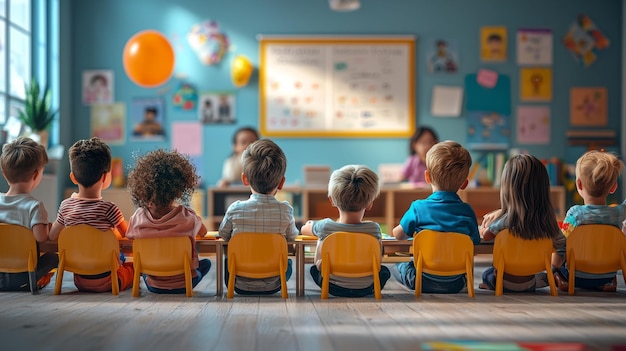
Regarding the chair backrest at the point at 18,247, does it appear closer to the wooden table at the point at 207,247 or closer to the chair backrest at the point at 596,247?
the wooden table at the point at 207,247

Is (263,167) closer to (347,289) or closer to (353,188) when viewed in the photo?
(353,188)

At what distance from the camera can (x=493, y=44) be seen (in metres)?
6.37

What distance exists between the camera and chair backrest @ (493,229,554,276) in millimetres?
3188

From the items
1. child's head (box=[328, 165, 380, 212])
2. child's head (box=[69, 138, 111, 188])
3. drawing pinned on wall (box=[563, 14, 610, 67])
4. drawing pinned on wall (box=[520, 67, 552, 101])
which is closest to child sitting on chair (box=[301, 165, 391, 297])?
child's head (box=[328, 165, 380, 212])

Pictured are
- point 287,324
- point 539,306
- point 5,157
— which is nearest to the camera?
point 287,324

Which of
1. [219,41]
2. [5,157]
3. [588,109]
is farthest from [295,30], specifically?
[5,157]

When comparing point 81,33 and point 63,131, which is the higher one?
point 81,33

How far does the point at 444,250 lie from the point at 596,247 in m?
0.72

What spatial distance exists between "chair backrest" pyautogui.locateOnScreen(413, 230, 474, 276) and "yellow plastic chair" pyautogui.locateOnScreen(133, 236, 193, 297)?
3.22 ft

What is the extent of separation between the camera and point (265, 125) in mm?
6332

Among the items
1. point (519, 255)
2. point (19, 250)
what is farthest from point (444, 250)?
point (19, 250)

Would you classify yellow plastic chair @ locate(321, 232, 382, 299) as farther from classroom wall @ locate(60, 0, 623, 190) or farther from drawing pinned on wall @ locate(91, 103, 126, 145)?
drawing pinned on wall @ locate(91, 103, 126, 145)

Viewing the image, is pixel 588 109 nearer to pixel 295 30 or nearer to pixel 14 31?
pixel 295 30

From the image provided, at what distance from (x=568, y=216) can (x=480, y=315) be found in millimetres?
1100
